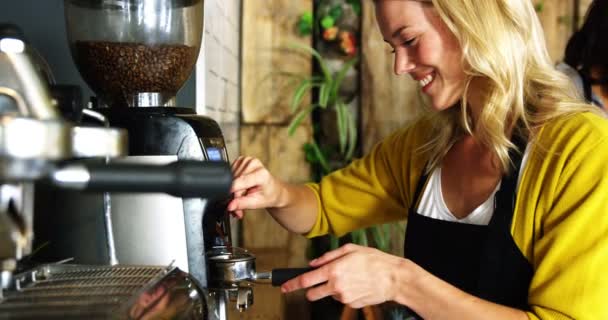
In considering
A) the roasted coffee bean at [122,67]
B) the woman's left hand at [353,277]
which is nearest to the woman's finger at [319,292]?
the woman's left hand at [353,277]

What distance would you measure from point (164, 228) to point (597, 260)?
61 centimetres

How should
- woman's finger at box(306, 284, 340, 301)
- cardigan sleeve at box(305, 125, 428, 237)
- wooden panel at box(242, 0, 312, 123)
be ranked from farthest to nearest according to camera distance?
wooden panel at box(242, 0, 312, 123) → cardigan sleeve at box(305, 125, 428, 237) → woman's finger at box(306, 284, 340, 301)

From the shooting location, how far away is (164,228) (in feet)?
2.92

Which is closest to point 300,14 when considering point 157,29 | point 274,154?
point 274,154

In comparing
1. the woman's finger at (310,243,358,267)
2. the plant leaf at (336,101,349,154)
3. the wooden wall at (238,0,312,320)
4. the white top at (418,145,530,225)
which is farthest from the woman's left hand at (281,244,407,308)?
the plant leaf at (336,101,349,154)

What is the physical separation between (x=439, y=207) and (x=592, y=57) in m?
0.84

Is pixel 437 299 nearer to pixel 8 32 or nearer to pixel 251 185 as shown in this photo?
pixel 251 185

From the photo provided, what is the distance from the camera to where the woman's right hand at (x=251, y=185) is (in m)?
1.25

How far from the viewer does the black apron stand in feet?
3.80

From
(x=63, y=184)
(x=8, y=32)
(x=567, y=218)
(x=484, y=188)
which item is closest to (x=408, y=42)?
(x=484, y=188)

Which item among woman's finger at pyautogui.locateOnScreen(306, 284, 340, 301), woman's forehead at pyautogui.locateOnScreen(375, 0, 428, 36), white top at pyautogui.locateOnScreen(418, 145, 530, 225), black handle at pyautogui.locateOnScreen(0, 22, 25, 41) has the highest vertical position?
woman's forehead at pyautogui.locateOnScreen(375, 0, 428, 36)

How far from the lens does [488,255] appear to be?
46.5 inches

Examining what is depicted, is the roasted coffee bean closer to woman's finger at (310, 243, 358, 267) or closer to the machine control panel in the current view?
the machine control panel

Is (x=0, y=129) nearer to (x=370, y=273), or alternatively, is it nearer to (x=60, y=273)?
(x=60, y=273)
